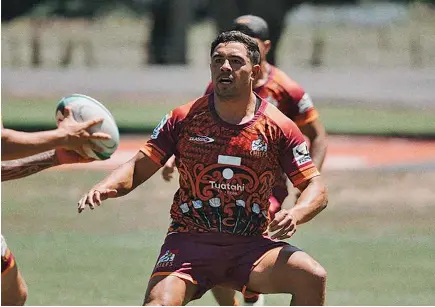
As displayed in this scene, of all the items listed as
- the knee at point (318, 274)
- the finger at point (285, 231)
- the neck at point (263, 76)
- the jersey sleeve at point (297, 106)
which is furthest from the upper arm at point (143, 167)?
the jersey sleeve at point (297, 106)

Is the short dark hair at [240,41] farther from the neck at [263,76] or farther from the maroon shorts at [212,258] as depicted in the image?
the neck at [263,76]

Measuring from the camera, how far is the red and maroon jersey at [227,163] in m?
7.83

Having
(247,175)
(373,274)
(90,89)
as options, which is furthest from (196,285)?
(90,89)

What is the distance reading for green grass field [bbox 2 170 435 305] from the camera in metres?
11.1

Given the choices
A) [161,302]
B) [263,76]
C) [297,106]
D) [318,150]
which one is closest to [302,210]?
[161,302]

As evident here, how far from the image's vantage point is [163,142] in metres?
7.98

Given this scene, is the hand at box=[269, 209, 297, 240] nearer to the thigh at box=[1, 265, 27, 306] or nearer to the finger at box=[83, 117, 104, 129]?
the finger at box=[83, 117, 104, 129]

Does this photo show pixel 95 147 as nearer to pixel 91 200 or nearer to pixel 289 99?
pixel 91 200

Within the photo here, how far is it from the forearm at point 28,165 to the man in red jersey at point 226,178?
0.75 metres

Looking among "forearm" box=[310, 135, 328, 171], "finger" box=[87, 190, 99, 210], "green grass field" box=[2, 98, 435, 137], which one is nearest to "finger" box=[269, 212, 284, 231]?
"finger" box=[87, 190, 99, 210]

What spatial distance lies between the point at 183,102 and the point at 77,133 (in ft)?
101

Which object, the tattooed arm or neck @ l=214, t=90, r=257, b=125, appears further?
the tattooed arm

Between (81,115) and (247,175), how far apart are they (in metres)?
1.17

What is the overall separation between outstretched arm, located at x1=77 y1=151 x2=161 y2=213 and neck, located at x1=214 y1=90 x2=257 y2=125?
55 cm
